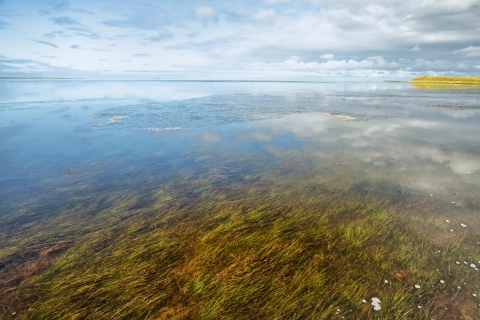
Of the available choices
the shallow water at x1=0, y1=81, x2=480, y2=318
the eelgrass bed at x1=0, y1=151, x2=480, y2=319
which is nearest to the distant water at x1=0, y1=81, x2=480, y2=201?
the shallow water at x1=0, y1=81, x2=480, y2=318

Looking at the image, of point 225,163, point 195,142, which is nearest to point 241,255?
point 225,163

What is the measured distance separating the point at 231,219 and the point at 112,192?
14.2 ft

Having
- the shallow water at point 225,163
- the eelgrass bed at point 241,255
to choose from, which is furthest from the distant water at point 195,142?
the eelgrass bed at point 241,255

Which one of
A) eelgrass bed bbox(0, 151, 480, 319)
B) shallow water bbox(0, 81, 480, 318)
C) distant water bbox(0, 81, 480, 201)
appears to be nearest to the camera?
eelgrass bed bbox(0, 151, 480, 319)

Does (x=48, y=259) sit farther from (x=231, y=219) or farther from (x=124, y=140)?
(x=124, y=140)

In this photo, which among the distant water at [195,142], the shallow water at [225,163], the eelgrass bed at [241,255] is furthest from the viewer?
the distant water at [195,142]

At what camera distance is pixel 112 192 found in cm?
808

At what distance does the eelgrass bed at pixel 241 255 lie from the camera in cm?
408

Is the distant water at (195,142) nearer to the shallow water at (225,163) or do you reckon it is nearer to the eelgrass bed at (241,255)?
the shallow water at (225,163)

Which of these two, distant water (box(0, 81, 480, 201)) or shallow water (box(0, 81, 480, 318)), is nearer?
shallow water (box(0, 81, 480, 318))

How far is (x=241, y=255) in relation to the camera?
5.26 meters

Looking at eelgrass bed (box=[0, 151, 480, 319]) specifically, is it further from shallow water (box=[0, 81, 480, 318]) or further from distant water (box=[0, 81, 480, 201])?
distant water (box=[0, 81, 480, 201])

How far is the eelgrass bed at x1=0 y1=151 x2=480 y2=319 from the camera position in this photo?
13.4 feet

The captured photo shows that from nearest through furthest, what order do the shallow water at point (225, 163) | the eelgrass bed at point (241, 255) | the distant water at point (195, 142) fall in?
1. the eelgrass bed at point (241, 255)
2. the shallow water at point (225, 163)
3. the distant water at point (195, 142)
